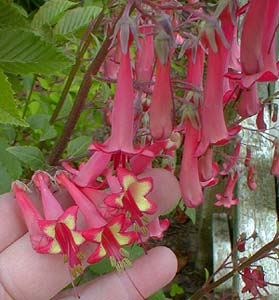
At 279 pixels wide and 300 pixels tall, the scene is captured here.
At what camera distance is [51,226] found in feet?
3.67

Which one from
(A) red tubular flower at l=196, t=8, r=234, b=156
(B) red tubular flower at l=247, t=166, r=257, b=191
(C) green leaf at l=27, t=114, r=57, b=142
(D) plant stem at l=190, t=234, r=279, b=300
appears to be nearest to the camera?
(A) red tubular flower at l=196, t=8, r=234, b=156

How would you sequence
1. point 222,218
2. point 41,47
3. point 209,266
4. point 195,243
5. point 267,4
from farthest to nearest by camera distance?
point 195,243 < point 209,266 < point 222,218 < point 41,47 < point 267,4

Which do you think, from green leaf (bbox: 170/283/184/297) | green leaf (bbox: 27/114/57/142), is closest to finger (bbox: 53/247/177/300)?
green leaf (bbox: 27/114/57/142)

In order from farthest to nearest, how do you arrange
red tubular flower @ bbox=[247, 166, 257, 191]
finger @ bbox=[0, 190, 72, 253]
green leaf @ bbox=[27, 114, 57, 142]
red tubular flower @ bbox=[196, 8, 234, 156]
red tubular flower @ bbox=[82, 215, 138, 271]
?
1. red tubular flower @ bbox=[247, 166, 257, 191]
2. green leaf @ bbox=[27, 114, 57, 142]
3. finger @ bbox=[0, 190, 72, 253]
4. red tubular flower @ bbox=[82, 215, 138, 271]
5. red tubular flower @ bbox=[196, 8, 234, 156]

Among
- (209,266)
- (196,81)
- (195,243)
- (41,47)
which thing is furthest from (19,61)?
(195,243)

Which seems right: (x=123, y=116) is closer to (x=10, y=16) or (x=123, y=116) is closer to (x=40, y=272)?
(x=40, y=272)

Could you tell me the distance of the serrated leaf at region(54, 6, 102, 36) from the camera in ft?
5.25

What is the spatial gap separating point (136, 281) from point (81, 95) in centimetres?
41

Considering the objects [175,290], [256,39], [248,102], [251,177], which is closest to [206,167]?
[248,102]

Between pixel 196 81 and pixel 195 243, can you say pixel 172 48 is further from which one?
pixel 195 243

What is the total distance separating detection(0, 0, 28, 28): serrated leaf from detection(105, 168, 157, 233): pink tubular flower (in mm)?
612

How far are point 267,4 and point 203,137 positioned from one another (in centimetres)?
22

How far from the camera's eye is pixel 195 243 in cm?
292

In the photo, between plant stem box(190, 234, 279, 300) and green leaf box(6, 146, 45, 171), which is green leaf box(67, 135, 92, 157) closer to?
green leaf box(6, 146, 45, 171)
